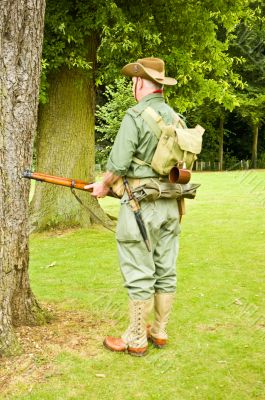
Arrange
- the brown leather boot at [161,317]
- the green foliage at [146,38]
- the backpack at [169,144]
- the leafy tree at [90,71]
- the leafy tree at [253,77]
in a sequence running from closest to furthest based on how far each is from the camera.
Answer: the backpack at [169,144] < the brown leather boot at [161,317] < the green foliage at [146,38] < the leafy tree at [90,71] < the leafy tree at [253,77]

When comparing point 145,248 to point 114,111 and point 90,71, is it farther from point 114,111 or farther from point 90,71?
point 114,111

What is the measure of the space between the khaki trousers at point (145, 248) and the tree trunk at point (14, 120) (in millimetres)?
936

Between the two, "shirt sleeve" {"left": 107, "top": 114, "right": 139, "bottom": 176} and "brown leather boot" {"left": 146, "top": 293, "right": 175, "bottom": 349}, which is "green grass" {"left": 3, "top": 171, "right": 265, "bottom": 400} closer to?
"brown leather boot" {"left": 146, "top": 293, "right": 175, "bottom": 349}

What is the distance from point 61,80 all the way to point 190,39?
298 cm

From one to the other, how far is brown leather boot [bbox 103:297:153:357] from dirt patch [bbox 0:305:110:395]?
0.69ft

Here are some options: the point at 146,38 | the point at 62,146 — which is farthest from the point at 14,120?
the point at 62,146

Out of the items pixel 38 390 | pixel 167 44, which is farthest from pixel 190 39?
pixel 38 390

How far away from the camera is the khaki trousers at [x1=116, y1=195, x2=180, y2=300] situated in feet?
14.8

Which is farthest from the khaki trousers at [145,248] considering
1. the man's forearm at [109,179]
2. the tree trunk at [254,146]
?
the tree trunk at [254,146]

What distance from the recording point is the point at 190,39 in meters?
11.0

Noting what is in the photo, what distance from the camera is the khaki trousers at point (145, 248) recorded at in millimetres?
4523

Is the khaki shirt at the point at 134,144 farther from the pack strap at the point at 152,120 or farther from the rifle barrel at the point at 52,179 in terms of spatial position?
the rifle barrel at the point at 52,179

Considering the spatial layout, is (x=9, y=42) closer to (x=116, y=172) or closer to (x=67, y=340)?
(x=116, y=172)

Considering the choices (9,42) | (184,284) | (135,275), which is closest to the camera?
(9,42)
